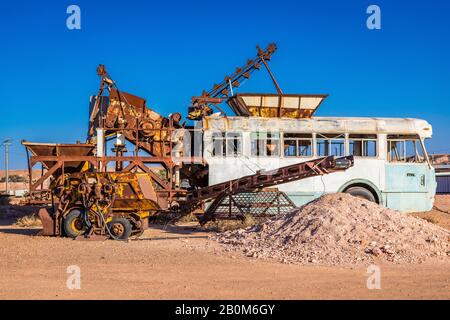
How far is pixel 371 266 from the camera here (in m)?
9.66

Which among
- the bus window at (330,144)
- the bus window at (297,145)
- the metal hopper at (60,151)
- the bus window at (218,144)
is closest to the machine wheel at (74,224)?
the metal hopper at (60,151)

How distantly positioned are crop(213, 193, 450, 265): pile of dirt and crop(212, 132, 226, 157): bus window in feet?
14.4

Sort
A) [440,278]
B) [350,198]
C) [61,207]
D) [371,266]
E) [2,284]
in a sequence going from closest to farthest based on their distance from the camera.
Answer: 1. [2,284]
2. [440,278]
3. [371,266]
4. [350,198]
5. [61,207]

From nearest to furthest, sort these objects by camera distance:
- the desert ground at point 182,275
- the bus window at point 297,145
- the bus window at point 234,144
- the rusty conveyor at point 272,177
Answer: the desert ground at point 182,275 < the rusty conveyor at point 272,177 < the bus window at point 234,144 < the bus window at point 297,145

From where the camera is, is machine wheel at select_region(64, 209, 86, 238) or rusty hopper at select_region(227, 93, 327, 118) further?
rusty hopper at select_region(227, 93, 327, 118)

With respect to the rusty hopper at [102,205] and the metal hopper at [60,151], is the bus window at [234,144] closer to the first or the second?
the rusty hopper at [102,205]

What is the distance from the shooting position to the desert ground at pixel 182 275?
742cm

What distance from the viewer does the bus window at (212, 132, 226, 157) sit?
55.8ft

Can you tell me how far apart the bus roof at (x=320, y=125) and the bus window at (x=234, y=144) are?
0.61 feet

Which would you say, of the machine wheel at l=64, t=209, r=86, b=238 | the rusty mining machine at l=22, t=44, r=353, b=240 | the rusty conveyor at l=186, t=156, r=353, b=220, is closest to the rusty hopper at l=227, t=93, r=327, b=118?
the rusty mining machine at l=22, t=44, r=353, b=240

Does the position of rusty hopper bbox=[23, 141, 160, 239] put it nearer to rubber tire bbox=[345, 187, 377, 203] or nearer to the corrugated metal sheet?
rubber tire bbox=[345, 187, 377, 203]

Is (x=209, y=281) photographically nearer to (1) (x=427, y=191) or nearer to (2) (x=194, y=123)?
(2) (x=194, y=123)

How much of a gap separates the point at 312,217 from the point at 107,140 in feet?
25.6

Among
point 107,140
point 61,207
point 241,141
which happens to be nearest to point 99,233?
point 61,207
